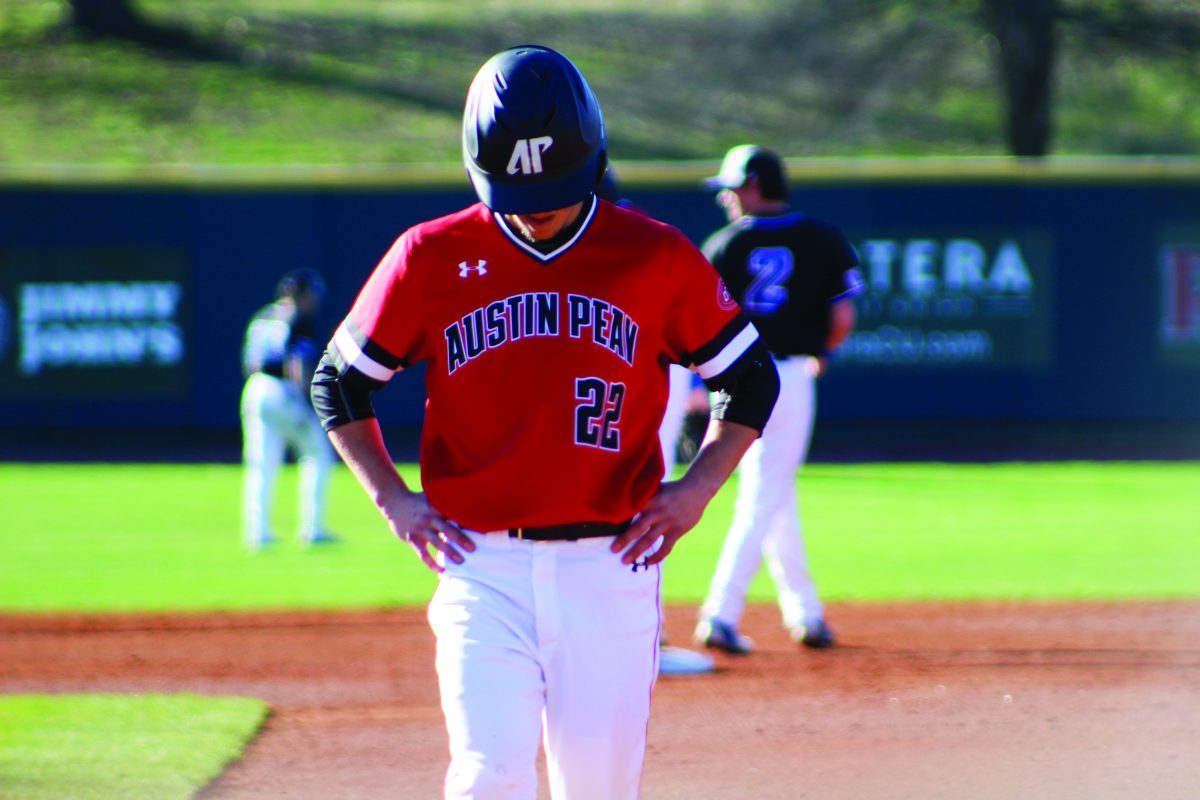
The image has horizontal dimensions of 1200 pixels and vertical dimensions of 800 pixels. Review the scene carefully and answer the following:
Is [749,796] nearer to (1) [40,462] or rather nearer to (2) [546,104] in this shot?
(2) [546,104]

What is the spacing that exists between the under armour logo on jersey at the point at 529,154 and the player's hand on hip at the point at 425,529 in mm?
732

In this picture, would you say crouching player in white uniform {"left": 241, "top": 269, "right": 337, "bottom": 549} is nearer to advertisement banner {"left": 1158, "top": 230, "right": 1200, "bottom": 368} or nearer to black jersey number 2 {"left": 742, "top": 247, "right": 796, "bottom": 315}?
black jersey number 2 {"left": 742, "top": 247, "right": 796, "bottom": 315}

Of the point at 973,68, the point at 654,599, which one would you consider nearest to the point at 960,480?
the point at 654,599

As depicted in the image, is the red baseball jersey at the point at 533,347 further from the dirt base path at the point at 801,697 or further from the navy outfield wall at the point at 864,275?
the navy outfield wall at the point at 864,275

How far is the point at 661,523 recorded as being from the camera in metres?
3.16

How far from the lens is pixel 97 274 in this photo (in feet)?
57.1

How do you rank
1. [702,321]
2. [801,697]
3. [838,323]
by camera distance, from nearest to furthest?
[702,321] → [801,697] → [838,323]

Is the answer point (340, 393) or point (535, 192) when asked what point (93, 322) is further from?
point (535, 192)

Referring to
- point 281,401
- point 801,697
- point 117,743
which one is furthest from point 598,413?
point 281,401

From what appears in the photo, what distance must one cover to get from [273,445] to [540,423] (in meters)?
7.93

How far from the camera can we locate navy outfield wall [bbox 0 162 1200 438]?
56.3 feet

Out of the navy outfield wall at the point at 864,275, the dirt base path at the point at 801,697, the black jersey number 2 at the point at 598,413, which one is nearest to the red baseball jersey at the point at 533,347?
the black jersey number 2 at the point at 598,413

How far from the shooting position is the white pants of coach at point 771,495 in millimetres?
6734

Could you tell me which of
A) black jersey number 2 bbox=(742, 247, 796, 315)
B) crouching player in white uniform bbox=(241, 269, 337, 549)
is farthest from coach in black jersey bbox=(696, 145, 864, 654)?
crouching player in white uniform bbox=(241, 269, 337, 549)
